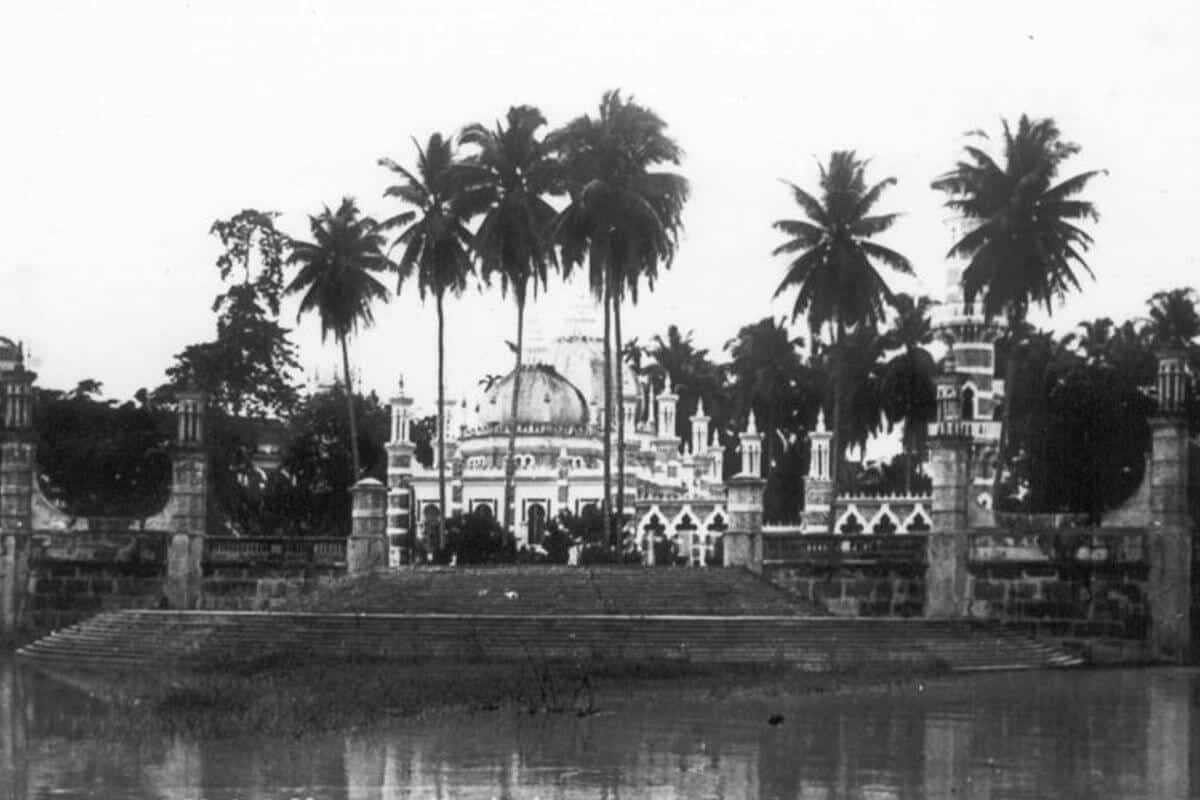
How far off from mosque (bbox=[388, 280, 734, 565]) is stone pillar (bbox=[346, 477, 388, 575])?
1734 cm

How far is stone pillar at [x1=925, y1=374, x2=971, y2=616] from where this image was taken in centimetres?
4469

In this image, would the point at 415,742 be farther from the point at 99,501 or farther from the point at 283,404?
the point at 283,404

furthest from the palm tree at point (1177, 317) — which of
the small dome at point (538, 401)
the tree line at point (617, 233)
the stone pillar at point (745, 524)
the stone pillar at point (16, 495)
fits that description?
the stone pillar at point (16, 495)

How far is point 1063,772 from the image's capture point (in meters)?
22.4

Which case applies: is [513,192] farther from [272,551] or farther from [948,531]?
[948,531]

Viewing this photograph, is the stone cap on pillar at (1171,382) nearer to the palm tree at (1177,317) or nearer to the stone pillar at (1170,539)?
the stone pillar at (1170,539)

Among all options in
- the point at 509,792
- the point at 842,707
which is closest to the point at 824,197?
the point at 842,707

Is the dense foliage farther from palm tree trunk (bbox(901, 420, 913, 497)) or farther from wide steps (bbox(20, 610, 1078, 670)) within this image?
palm tree trunk (bbox(901, 420, 913, 497))

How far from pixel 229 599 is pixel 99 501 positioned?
60.4ft

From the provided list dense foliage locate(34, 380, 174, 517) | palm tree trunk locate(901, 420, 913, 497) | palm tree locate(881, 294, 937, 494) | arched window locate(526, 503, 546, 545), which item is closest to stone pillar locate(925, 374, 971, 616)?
dense foliage locate(34, 380, 174, 517)

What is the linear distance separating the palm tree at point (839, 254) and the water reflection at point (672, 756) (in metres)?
27.8

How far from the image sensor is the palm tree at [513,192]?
184 feet

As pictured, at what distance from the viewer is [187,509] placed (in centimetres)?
4847

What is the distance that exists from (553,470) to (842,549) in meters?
28.6
